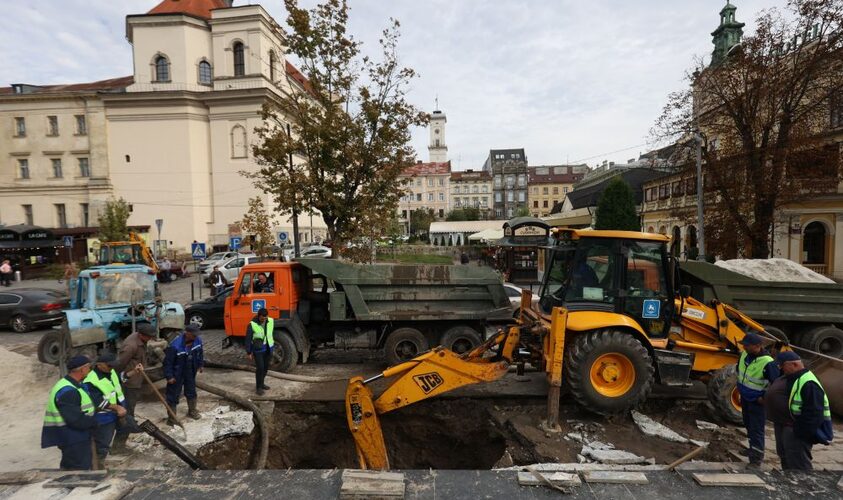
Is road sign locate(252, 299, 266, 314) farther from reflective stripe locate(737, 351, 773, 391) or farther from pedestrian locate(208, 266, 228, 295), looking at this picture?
reflective stripe locate(737, 351, 773, 391)

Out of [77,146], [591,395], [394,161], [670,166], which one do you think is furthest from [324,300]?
[77,146]

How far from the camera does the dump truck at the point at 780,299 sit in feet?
27.6

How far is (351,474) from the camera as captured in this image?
3.31 metres

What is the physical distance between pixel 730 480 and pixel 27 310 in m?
16.6

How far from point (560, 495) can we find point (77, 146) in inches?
1771

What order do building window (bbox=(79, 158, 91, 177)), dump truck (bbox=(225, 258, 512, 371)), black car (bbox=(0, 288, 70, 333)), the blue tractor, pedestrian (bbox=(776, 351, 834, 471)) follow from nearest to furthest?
pedestrian (bbox=(776, 351, 834, 471)) < the blue tractor < dump truck (bbox=(225, 258, 512, 371)) < black car (bbox=(0, 288, 70, 333)) < building window (bbox=(79, 158, 91, 177))

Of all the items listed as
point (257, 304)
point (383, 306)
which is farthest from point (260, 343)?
point (383, 306)

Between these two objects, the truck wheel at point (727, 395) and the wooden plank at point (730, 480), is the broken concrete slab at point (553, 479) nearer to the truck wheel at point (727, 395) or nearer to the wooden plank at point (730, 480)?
the wooden plank at point (730, 480)

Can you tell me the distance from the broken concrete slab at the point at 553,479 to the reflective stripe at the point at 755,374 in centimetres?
274

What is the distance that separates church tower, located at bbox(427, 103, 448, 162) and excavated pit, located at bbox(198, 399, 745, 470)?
3672 inches

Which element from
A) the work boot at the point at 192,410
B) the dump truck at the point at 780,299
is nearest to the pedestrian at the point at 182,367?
the work boot at the point at 192,410

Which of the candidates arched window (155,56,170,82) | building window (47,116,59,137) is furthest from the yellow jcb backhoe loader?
building window (47,116,59,137)

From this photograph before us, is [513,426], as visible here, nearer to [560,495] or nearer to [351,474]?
[560,495]

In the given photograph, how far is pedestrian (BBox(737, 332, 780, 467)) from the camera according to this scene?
14.8 ft
